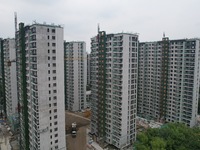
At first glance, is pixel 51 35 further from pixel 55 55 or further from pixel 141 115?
pixel 141 115

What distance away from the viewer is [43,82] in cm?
3825

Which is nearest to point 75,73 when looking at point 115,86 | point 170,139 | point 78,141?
point 78,141

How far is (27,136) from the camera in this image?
44.4 m

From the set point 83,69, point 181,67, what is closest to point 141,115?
point 181,67

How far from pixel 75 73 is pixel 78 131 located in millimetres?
28237

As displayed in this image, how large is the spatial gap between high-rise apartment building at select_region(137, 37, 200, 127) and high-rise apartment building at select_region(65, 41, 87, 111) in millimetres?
27046

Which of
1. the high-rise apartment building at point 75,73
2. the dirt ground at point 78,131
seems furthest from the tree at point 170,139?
the high-rise apartment building at point 75,73

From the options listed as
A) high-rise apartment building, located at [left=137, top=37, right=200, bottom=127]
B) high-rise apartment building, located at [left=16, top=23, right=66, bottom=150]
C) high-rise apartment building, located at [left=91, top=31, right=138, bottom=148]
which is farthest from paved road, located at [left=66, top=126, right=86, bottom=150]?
high-rise apartment building, located at [left=137, top=37, right=200, bottom=127]

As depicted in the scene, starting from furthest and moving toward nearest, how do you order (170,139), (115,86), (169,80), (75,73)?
(75,73), (169,80), (115,86), (170,139)

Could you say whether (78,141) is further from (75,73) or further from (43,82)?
(75,73)

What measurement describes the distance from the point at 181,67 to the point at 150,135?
119ft

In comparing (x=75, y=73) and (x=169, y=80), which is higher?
(x=75, y=73)

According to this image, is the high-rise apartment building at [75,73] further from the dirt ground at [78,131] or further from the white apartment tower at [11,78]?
the white apartment tower at [11,78]

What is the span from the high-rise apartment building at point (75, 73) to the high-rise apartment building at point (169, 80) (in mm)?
27046
